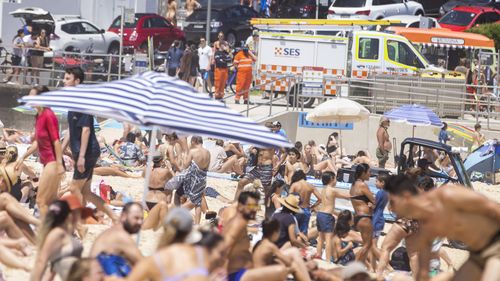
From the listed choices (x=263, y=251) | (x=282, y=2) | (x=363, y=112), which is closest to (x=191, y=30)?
(x=282, y=2)

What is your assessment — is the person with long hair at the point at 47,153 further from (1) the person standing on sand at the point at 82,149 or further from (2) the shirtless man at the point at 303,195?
(2) the shirtless man at the point at 303,195

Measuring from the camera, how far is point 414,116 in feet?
78.9

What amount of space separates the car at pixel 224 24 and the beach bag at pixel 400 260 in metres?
20.9

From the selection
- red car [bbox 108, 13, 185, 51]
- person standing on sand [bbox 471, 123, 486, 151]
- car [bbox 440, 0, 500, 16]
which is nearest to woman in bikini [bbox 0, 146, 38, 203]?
person standing on sand [bbox 471, 123, 486, 151]

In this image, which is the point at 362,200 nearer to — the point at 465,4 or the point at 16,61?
the point at 16,61

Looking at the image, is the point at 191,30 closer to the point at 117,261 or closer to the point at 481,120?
the point at 481,120

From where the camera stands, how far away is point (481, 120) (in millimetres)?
27578

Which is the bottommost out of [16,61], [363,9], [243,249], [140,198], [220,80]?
[140,198]

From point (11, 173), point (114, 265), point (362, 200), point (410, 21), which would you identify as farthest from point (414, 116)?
point (114, 265)

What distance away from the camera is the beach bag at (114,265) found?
955cm

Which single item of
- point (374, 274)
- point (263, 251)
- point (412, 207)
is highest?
point (412, 207)

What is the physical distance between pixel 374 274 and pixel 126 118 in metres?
4.59

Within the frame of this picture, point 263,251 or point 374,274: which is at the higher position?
point 263,251

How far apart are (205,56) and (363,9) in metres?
7.28
